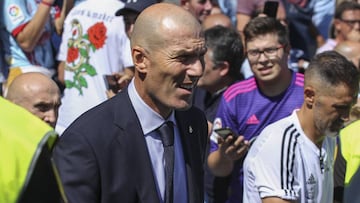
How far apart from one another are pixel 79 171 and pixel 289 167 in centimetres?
136

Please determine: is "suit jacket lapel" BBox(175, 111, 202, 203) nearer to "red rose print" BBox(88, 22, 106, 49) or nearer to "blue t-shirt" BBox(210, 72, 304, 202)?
"blue t-shirt" BBox(210, 72, 304, 202)

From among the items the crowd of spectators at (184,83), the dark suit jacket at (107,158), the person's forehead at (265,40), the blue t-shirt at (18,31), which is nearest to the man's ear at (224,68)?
the crowd of spectators at (184,83)

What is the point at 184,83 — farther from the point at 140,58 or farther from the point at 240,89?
the point at 240,89

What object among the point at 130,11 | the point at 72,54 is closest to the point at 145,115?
the point at 130,11

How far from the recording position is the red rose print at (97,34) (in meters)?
6.46

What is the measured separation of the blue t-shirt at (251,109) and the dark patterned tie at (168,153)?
78.8 inches

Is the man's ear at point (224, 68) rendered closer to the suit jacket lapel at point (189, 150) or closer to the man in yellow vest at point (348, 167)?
the man in yellow vest at point (348, 167)

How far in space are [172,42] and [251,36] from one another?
2.47 metres

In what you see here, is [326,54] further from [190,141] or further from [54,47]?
[54,47]

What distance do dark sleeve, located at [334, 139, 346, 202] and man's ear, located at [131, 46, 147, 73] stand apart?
158 centimetres

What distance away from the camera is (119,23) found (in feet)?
21.3

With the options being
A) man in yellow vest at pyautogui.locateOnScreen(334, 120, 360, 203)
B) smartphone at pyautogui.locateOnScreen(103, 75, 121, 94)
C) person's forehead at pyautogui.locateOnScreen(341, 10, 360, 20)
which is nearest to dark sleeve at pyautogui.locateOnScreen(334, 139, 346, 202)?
man in yellow vest at pyautogui.locateOnScreen(334, 120, 360, 203)

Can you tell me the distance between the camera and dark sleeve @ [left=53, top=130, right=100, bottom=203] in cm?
330

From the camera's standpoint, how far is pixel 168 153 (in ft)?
11.7
